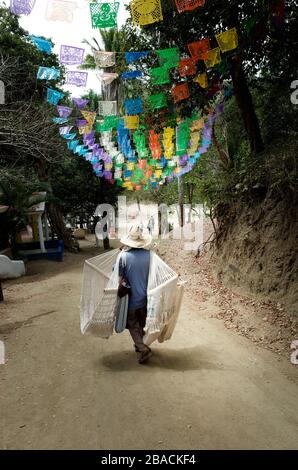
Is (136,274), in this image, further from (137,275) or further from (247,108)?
(247,108)

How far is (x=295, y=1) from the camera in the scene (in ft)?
23.9

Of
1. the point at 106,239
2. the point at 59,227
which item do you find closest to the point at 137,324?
the point at 59,227

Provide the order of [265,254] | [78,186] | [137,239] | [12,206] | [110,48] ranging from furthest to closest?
[78,186] → [110,48] → [12,206] → [265,254] → [137,239]

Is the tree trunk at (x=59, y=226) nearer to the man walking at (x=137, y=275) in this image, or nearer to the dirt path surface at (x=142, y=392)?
the dirt path surface at (x=142, y=392)

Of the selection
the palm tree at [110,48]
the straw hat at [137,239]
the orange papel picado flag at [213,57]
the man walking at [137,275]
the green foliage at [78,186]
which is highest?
the palm tree at [110,48]

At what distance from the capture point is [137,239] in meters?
4.68

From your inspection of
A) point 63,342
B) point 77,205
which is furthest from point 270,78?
point 77,205

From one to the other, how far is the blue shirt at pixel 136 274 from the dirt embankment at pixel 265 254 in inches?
116

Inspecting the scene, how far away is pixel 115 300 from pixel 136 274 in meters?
0.44

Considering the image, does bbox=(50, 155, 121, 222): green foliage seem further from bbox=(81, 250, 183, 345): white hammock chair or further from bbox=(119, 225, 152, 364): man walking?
bbox=(119, 225, 152, 364): man walking

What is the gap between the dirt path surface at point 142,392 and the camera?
10.1 ft

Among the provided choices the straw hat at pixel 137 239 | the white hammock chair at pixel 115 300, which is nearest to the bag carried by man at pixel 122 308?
the white hammock chair at pixel 115 300

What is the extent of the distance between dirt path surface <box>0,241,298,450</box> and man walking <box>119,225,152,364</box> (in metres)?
0.36

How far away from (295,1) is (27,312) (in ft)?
28.2
